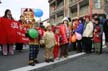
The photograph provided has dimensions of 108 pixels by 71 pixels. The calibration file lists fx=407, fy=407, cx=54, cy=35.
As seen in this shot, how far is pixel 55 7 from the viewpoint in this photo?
106312 millimetres

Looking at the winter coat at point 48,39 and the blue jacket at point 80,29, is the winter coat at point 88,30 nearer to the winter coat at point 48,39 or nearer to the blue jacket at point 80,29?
the blue jacket at point 80,29

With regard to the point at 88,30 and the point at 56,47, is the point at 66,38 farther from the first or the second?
the point at 88,30

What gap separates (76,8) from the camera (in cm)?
8381

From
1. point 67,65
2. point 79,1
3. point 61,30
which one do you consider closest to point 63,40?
point 61,30

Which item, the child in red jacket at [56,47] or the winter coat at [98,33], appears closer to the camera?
the child in red jacket at [56,47]

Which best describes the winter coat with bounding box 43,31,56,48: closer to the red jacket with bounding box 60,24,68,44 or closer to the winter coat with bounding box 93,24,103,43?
the red jacket with bounding box 60,24,68,44

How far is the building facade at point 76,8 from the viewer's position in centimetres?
6825

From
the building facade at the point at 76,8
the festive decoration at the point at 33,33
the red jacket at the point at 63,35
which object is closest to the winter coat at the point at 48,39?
the festive decoration at the point at 33,33

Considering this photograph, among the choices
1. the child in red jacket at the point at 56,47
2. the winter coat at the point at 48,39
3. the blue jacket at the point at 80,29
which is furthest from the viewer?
the blue jacket at the point at 80,29

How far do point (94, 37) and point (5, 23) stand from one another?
415 cm

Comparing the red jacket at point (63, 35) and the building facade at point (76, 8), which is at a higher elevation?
the building facade at point (76, 8)

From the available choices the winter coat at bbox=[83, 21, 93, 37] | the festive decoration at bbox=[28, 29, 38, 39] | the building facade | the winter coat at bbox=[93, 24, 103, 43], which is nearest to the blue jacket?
the winter coat at bbox=[83, 21, 93, 37]

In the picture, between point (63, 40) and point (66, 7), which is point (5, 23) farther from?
point (66, 7)

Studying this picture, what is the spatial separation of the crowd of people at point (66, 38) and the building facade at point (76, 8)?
45494 millimetres
